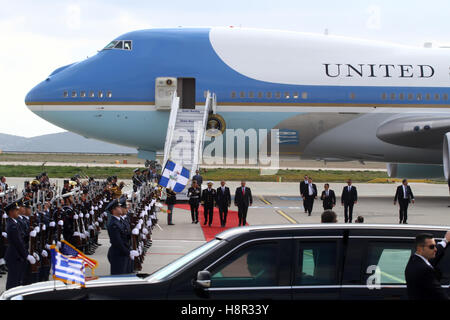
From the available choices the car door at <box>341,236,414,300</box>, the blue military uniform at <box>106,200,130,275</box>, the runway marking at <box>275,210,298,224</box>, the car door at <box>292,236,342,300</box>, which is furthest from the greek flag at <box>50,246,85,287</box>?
the runway marking at <box>275,210,298,224</box>

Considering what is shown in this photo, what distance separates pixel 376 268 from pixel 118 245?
525cm

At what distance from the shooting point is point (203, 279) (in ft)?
18.9

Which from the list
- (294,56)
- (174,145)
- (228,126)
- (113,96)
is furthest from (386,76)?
(113,96)

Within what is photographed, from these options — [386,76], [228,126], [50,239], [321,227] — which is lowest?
[50,239]

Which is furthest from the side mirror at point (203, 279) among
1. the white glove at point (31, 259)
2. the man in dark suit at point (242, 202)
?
the man in dark suit at point (242, 202)

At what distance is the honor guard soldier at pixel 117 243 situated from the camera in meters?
10.3

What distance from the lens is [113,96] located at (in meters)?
25.7

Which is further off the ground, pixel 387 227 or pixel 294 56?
pixel 294 56

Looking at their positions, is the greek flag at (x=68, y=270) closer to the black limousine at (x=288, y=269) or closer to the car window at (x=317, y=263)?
the black limousine at (x=288, y=269)

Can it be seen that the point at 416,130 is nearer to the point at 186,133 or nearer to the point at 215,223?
the point at 186,133

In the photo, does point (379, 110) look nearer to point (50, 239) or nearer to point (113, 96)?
point (113, 96)
